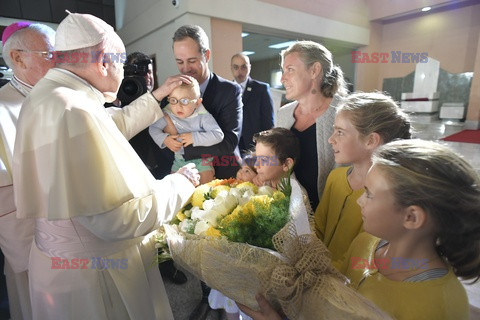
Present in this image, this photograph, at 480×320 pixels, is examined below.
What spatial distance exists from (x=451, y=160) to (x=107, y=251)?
1411mm

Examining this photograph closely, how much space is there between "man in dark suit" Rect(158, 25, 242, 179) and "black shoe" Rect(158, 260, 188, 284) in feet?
3.96

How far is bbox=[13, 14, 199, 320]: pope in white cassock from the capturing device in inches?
42.1

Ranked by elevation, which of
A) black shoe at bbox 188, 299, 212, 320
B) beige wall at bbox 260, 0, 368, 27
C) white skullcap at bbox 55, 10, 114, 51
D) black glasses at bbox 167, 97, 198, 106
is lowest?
black shoe at bbox 188, 299, 212, 320

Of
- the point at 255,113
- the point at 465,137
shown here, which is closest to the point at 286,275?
the point at 255,113

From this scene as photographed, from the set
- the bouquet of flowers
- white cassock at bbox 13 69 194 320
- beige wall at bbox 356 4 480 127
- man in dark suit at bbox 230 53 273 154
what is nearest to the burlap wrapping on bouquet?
the bouquet of flowers

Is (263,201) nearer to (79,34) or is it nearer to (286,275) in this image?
(286,275)

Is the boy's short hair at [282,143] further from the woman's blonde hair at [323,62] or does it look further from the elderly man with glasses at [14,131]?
the elderly man with glasses at [14,131]

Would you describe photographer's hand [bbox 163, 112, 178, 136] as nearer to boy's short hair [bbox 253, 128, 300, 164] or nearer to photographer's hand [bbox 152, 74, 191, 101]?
photographer's hand [bbox 152, 74, 191, 101]

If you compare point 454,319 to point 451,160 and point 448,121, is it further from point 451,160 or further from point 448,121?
point 448,121

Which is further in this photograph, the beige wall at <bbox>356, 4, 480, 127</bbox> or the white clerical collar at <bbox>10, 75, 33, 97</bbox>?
the beige wall at <bbox>356, 4, 480, 127</bbox>

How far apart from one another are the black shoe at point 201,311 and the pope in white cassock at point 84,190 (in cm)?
101

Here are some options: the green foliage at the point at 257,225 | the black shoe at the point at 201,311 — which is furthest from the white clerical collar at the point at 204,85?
the black shoe at the point at 201,311

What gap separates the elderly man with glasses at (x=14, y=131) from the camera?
1641mm

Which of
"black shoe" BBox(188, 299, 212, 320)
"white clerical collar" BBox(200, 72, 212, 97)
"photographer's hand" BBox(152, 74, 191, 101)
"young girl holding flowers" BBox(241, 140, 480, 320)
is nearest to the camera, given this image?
"young girl holding flowers" BBox(241, 140, 480, 320)
